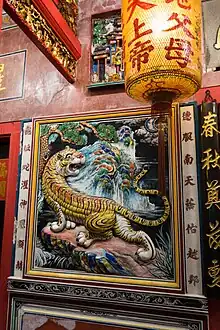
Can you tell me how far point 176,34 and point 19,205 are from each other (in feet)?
5.26

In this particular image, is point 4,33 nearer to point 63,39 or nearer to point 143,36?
point 63,39

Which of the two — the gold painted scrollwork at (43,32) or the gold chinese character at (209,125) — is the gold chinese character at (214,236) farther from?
the gold painted scrollwork at (43,32)

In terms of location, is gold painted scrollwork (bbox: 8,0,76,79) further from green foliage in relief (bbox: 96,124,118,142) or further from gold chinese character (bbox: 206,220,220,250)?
gold chinese character (bbox: 206,220,220,250)

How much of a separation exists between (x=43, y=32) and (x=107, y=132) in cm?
75

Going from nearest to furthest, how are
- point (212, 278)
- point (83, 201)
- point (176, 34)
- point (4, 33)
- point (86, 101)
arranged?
point (176, 34) → point (212, 278) → point (83, 201) → point (86, 101) → point (4, 33)

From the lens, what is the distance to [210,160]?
179 cm

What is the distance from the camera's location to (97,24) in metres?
2.31

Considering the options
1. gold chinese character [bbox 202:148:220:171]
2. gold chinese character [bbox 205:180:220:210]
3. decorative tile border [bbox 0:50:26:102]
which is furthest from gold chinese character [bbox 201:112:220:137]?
decorative tile border [bbox 0:50:26:102]

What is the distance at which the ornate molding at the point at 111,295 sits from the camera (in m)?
1.72

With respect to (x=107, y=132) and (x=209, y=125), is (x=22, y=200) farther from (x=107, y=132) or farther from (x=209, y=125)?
(x=209, y=125)

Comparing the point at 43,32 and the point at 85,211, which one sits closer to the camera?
the point at 43,32

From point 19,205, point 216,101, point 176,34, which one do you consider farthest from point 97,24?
point 19,205

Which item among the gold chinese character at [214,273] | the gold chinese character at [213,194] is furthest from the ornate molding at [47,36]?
the gold chinese character at [214,273]

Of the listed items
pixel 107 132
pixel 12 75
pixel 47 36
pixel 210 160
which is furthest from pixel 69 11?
pixel 210 160
